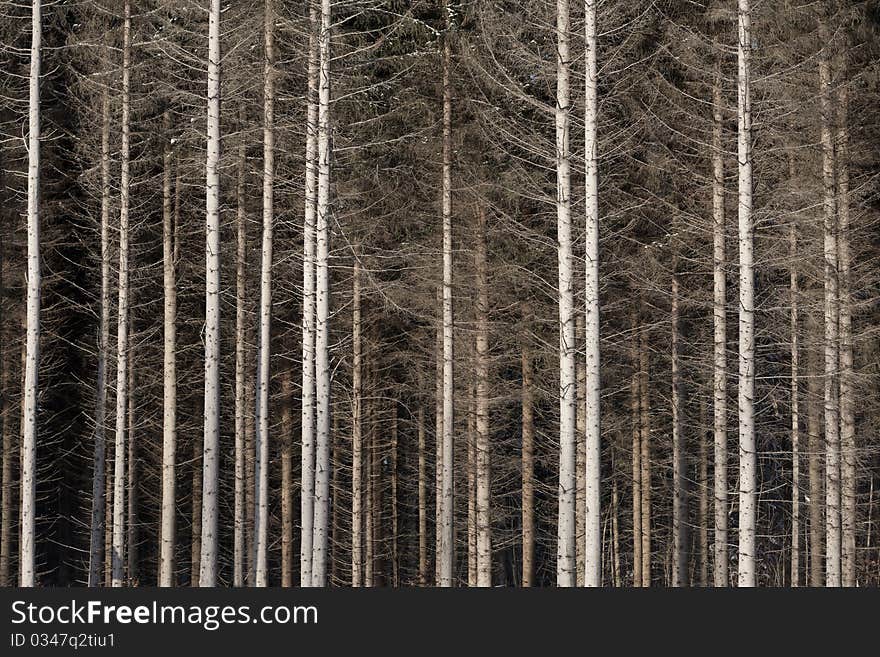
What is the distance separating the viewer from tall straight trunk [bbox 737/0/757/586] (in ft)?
43.8

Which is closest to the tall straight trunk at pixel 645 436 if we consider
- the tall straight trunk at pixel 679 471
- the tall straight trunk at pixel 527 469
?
the tall straight trunk at pixel 679 471

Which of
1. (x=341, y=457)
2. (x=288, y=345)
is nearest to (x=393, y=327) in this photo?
(x=288, y=345)

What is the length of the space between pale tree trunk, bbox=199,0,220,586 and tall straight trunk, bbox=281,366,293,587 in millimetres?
9726

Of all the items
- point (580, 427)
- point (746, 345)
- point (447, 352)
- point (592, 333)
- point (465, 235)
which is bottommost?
point (580, 427)

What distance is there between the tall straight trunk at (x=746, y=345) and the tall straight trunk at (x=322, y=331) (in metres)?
5.53

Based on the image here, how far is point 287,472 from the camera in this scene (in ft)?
83.0

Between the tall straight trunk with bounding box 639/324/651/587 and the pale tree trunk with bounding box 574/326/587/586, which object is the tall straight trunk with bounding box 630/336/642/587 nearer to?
the tall straight trunk with bounding box 639/324/651/587

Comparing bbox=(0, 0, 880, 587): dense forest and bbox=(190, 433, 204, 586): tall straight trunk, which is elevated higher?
bbox=(0, 0, 880, 587): dense forest

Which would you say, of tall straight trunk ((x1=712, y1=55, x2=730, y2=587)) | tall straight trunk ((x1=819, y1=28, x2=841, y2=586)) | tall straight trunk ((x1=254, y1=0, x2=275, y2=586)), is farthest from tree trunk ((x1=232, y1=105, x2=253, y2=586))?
tall straight trunk ((x1=819, y1=28, x2=841, y2=586))

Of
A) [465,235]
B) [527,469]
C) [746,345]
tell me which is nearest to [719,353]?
[746,345]

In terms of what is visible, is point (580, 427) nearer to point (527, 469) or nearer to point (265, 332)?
point (527, 469)

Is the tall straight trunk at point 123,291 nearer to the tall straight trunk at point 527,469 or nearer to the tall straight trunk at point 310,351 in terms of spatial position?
the tall straight trunk at point 310,351

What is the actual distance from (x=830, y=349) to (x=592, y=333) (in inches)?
192

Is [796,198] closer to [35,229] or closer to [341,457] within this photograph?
[35,229]
